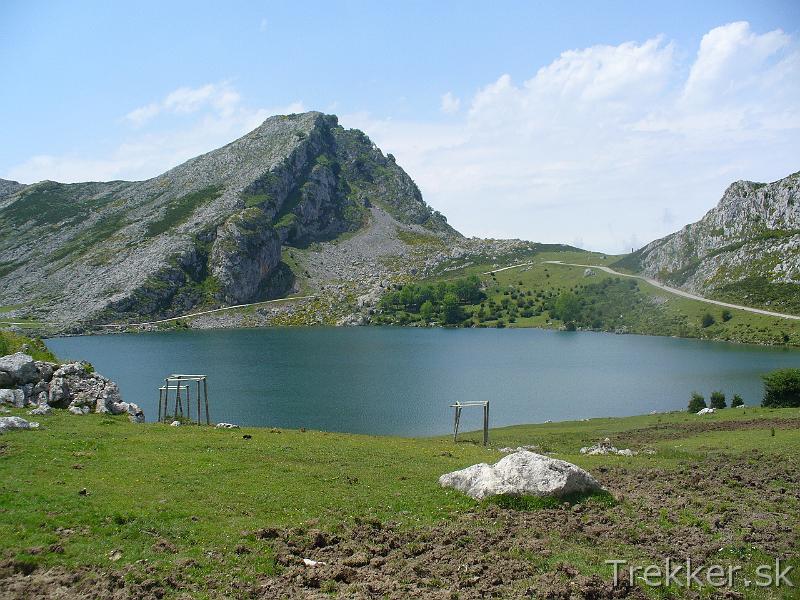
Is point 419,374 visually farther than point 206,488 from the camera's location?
Yes

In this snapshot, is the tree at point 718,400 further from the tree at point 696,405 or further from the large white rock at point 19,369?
the large white rock at point 19,369

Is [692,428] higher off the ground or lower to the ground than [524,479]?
lower

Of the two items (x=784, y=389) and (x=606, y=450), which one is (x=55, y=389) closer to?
(x=606, y=450)

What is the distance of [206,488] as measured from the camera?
73.0 ft

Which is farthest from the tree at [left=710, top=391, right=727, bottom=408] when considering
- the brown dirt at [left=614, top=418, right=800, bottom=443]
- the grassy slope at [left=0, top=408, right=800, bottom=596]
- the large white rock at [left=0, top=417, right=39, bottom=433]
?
the large white rock at [left=0, top=417, right=39, bottom=433]

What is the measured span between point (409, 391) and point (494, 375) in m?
23.9

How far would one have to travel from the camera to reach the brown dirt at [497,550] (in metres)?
15.1

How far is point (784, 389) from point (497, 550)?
56.6m

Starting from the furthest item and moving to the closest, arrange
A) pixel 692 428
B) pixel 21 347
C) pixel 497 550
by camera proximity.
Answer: pixel 692 428, pixel 21 347, pixel 497 550

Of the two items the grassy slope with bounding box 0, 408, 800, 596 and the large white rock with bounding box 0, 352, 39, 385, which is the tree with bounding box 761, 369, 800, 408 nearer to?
the grassy slope with bounding box 0, 408, 800, 596

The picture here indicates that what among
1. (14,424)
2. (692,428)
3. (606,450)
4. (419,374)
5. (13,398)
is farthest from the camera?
(419,374)

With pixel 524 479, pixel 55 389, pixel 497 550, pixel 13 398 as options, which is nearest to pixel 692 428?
pixel 524 479

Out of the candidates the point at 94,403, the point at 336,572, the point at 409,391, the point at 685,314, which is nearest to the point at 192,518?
the point at 336,572

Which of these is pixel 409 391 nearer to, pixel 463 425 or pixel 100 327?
pixel 463 425
